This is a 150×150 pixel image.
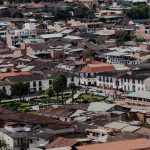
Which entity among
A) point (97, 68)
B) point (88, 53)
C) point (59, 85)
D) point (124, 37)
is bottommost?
point (124, 37)

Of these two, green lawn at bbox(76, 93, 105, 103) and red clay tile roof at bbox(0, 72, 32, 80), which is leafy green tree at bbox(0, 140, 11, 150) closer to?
green lawn at bbox(76, 93, 105, 103)

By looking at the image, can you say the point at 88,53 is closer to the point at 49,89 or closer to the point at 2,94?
the point at 49,89

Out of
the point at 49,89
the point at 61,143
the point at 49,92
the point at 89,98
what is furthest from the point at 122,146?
the point at 49,89

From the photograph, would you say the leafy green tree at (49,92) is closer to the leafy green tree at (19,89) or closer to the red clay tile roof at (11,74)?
the leafy green tree at (19,89)

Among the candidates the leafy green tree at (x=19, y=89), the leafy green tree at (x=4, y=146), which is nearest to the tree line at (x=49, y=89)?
the leafy green tree at (x=19, y=89)

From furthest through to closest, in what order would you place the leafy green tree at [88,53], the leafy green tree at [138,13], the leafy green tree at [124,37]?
the leafy green tree at [138,13], the leafy green tree at [124,37], the leafy green tree at [88,53]

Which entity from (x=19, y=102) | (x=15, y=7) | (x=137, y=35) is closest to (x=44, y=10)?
(x=15, y=7)

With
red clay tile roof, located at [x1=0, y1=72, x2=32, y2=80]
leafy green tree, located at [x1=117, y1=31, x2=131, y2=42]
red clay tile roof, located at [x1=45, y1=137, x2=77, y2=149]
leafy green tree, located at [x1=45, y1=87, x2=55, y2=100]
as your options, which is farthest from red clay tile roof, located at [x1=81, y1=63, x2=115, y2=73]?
red clay tile roof, located at [x1=45, y1=137, x2=77, y2=149]

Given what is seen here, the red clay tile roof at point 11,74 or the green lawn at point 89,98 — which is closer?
the green lawn at point 89,98
